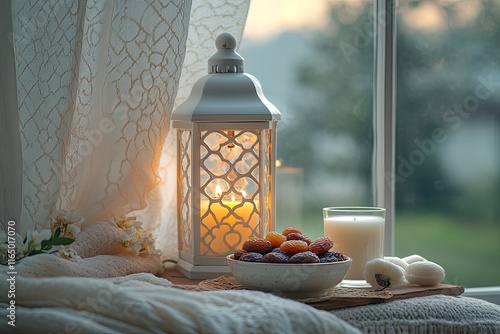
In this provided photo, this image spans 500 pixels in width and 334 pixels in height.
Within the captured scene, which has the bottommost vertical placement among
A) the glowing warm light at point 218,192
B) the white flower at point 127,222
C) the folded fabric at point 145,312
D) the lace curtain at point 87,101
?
the folded fabric at point 145,312

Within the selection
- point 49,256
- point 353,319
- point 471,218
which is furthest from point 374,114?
point 49,256

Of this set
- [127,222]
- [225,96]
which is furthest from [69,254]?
[225,96]

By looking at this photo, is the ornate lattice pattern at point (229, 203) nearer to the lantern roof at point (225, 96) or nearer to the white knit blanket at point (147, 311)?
the lantern roof at point (225, 96)

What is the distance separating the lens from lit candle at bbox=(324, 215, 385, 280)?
1.70 meters

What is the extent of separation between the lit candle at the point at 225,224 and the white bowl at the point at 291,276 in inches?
9.3

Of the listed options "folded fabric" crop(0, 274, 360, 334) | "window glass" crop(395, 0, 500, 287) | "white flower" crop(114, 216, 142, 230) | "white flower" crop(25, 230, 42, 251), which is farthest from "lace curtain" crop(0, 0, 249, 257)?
"window glass" crop(395, 0, 500, 287)

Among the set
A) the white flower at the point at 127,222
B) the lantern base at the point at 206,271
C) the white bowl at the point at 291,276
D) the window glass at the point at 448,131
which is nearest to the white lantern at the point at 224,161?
the lantern base at the point at 206,271

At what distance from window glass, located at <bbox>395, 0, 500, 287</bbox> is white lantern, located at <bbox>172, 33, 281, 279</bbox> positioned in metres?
0.51

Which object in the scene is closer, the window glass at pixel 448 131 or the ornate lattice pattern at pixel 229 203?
the ornate lattice pattern at pixel 229 203

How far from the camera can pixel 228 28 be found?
1938mm

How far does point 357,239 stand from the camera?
67.0 inches

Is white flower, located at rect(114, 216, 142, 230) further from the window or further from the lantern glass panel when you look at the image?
the window

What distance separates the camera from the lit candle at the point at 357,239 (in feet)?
5.58

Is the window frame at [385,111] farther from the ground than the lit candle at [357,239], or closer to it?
farther from the ground
